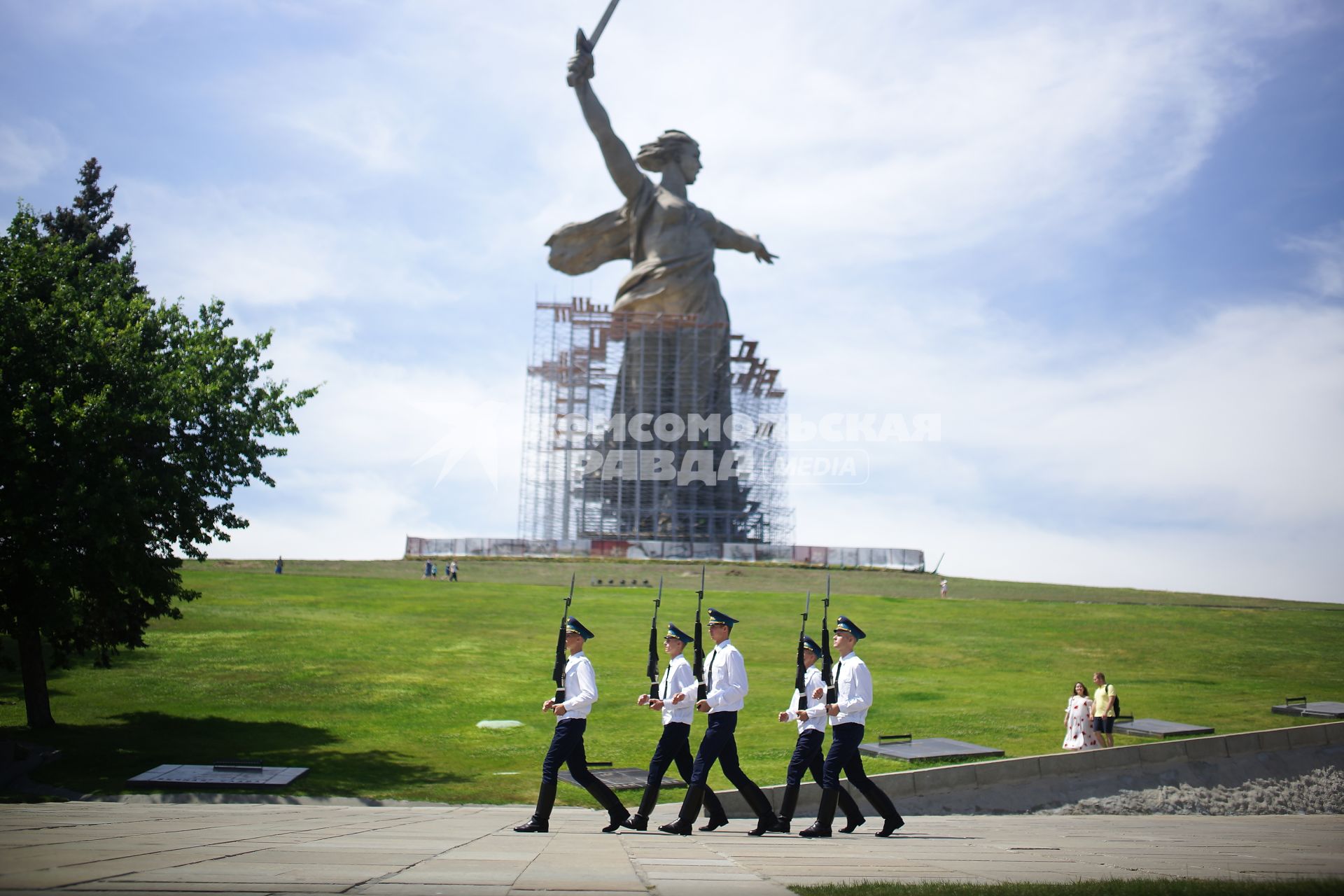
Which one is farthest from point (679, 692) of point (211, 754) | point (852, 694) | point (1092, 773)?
point (211, 754)

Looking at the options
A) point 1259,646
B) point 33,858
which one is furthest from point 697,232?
point 33,858

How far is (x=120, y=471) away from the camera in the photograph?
15781 millimetres

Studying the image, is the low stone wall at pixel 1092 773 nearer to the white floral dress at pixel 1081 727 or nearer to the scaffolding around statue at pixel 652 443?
the white floral dress at pixel 1081 727

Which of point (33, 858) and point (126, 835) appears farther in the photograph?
point (126, 835)

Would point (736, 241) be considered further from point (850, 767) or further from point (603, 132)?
point (850, 767)

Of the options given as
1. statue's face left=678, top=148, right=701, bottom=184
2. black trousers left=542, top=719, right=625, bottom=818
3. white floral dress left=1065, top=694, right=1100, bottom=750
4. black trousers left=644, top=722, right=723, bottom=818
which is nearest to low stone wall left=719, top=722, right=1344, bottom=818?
white floral dress left=1065, top=694, right=1100, bottom=750

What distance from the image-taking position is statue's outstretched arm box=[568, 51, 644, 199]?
180 ft

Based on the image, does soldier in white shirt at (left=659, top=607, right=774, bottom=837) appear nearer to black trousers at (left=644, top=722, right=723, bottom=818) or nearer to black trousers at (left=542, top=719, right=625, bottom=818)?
black trousers at (left=644, top=722, right=723, bottom=818)

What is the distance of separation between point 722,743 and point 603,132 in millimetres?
51823

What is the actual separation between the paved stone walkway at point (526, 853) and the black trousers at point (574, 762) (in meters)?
0.33

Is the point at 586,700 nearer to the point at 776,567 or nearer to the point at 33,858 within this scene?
the point at 33,858

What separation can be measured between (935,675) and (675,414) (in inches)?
1554

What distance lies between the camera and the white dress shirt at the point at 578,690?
376 inches

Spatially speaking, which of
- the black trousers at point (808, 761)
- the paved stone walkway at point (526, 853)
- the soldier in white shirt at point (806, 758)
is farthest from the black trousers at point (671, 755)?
the black trousers at point (808, 761)
